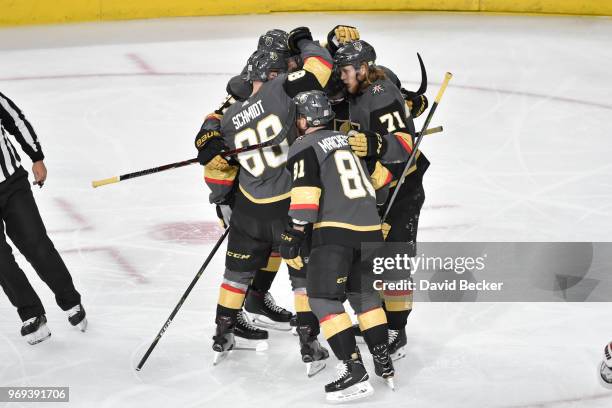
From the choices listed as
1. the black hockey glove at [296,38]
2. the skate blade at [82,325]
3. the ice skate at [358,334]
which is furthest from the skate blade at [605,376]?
the skate blade at [82,325]

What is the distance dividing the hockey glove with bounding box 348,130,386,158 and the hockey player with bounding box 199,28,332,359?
34 cm

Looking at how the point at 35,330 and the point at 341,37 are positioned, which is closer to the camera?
the point at 341,37

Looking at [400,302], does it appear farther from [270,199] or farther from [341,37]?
[341,37]

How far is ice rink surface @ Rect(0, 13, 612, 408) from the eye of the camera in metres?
4.55

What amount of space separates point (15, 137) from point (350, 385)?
197 centimetres

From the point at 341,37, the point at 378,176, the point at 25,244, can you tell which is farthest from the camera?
the point at 25,244

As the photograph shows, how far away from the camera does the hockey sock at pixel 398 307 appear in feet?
15.4

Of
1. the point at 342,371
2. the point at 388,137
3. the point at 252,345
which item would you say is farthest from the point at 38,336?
the point at 388,137

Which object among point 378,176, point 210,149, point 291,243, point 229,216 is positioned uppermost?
point 210,149

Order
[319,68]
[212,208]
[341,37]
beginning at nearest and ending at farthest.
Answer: [319,68], [341,37], [212,208]

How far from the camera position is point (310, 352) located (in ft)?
15.0

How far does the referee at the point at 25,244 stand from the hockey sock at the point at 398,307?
1.43 meters

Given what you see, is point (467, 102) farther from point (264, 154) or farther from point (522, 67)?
point (264, 154)

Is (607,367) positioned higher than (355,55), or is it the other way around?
(355,55)
